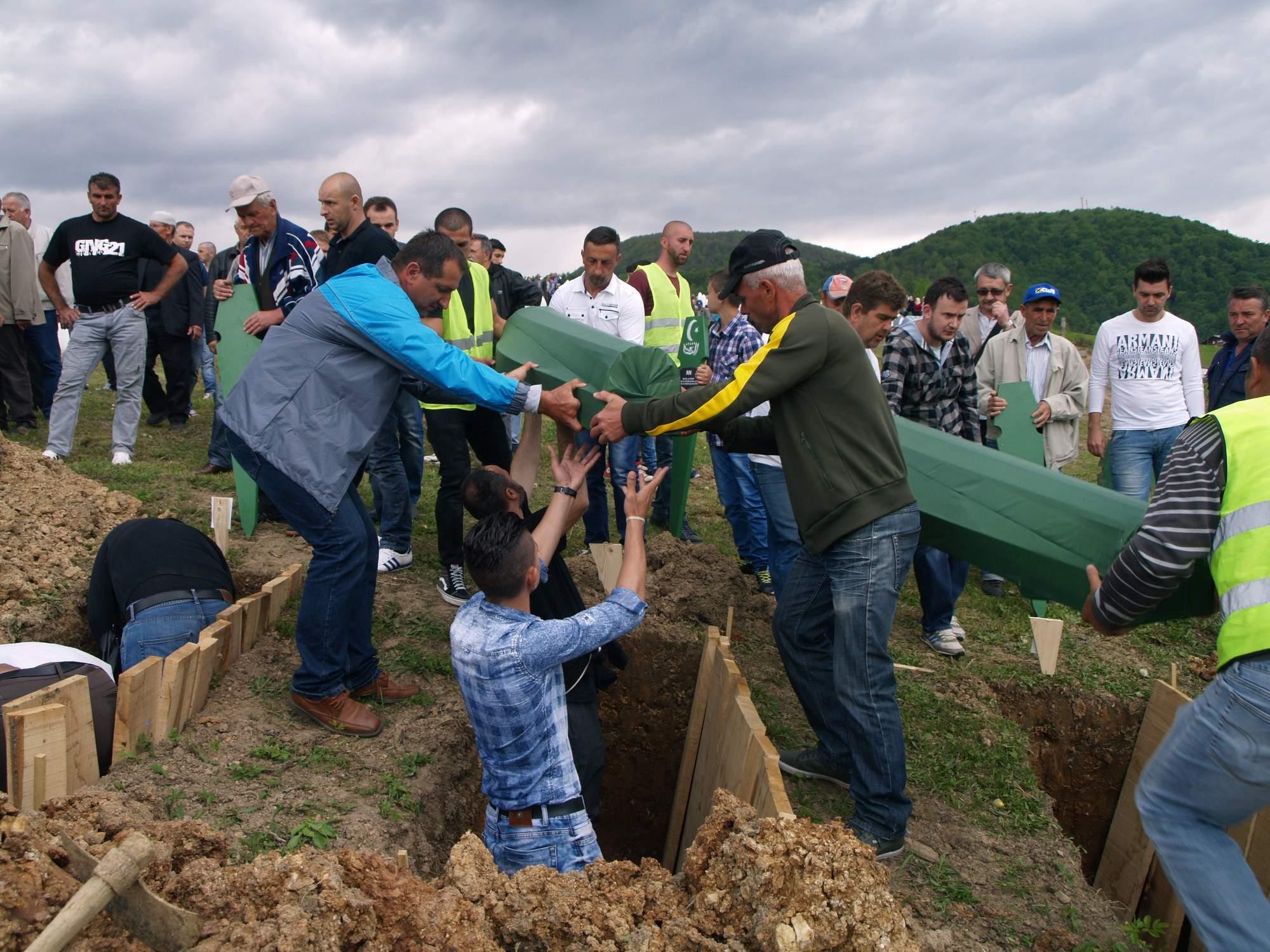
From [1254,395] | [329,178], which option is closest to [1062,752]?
[1254,395]

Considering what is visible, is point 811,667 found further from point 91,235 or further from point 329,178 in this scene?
point 91,235

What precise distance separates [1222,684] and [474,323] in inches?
164

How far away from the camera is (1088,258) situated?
59000mm

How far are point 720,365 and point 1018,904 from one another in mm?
3625

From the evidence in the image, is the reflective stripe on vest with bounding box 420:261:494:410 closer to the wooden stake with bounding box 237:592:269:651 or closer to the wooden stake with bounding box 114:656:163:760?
the wooden stake with bounding box 237:592:269:651

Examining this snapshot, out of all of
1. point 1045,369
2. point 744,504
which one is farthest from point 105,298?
point 1045,369

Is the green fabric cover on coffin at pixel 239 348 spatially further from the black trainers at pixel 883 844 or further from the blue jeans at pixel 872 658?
the black trainers at pixel 883 844

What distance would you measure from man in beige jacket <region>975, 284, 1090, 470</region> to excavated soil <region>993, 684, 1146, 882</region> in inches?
76.8

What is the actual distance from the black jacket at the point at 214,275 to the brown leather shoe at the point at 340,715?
4.78 m

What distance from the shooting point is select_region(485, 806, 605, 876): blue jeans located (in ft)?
9.41

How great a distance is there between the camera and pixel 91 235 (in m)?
6.88

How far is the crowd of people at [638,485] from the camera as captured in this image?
94.9 inches

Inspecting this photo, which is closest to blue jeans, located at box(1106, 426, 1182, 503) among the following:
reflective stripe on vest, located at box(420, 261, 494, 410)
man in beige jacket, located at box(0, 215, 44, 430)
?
reflective stripe on vest, located at box(420, 261, 494, 410)

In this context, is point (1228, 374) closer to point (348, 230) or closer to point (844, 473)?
point (844, 473)
